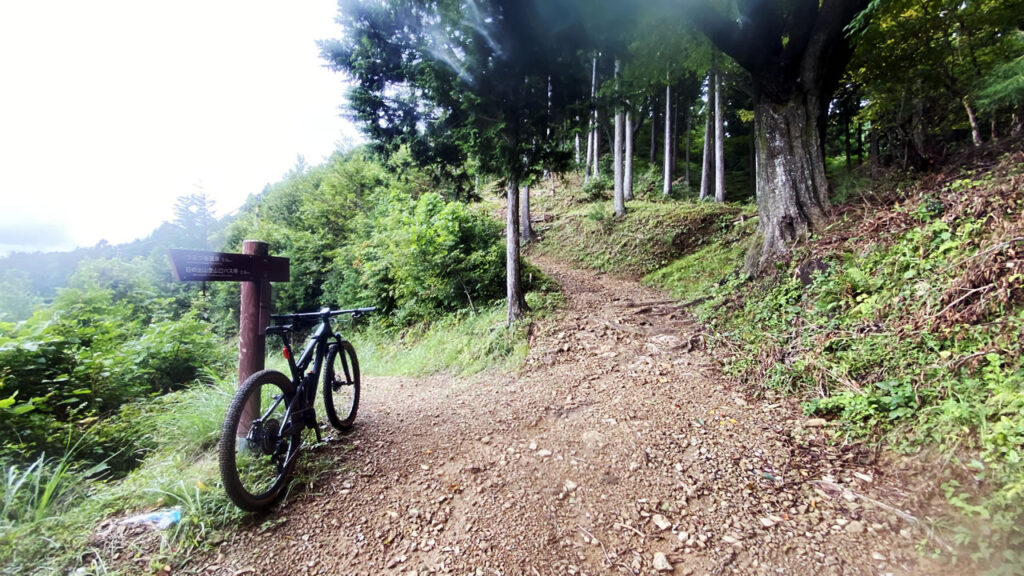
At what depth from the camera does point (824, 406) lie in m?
2.80

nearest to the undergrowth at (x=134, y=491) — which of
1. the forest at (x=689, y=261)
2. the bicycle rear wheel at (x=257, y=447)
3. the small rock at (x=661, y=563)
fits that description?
the forest at (x=689, y=261)

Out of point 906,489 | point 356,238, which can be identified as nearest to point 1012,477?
point 906,489

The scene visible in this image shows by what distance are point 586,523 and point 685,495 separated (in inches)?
26.0

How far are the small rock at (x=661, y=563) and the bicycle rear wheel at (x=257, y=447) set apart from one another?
221 centimetres

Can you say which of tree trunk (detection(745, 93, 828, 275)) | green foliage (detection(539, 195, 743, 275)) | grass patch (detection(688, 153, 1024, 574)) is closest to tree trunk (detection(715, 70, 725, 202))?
green foliage (detection(539, 195, 743, 275))

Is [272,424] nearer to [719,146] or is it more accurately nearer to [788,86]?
[788,86]

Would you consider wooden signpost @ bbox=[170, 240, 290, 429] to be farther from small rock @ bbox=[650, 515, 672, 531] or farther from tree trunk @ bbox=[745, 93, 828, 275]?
tree trunk @ bbox=[745, 93, 828, 275]

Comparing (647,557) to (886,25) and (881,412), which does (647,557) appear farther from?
(886,25)

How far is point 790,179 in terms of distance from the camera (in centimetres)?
529

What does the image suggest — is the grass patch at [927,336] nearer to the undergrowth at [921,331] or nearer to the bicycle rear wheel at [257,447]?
the undergrowth at [921,331]

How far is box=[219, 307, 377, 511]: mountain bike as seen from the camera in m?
2.04

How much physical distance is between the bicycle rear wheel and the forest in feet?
0.62

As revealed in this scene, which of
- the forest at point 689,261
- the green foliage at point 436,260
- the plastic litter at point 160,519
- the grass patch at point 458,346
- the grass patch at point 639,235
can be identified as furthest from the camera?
the grass patch at point 639,235

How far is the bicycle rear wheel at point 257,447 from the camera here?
2010 mm
